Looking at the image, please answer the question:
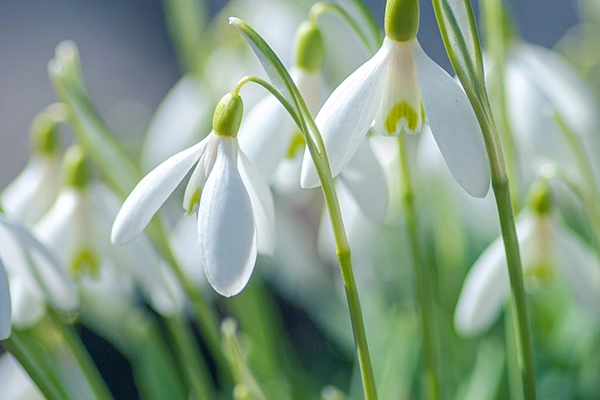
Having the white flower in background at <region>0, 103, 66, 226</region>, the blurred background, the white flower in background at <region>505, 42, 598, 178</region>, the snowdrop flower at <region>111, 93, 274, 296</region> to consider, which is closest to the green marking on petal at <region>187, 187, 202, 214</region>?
the snowdrop flower at <region>111, 93, 274, 296</region>

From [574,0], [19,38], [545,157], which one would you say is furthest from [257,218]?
[574,0]

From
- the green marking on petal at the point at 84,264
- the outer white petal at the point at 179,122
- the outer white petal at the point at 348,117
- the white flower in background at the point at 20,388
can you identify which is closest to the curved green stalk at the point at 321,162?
the outer white petal at the point at 348,117

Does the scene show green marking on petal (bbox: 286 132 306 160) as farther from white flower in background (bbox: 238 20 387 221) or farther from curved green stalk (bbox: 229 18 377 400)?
curved green stalk (bbox: 229 18 377 400)

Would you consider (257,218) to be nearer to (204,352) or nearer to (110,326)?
(110,326)

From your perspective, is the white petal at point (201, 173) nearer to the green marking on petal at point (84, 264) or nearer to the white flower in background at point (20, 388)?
the green marking on petal at point (84, 264)

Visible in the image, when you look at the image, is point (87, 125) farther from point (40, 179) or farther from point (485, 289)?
point (485, 289)

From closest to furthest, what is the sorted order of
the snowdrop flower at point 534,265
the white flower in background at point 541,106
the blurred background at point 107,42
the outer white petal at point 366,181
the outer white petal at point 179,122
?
1. the outer white petal at point 366,181
2. the snowdrop flower at point 534,265
3. the white flower in background at point 541,106
4. the outer white petal at point 179,122
5. the blurred background at point 107,42
